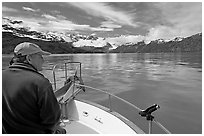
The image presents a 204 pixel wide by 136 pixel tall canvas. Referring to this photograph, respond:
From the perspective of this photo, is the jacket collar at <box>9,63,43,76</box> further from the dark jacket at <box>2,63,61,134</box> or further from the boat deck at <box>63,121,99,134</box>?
the boat deck at <box>63,121,99,134</box>

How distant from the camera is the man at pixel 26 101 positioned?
1.38 metres

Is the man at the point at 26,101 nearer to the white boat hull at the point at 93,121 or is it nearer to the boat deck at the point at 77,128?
the white boat hull at the point at 93,121

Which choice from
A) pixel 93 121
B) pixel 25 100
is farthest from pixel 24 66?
pixel 93 121

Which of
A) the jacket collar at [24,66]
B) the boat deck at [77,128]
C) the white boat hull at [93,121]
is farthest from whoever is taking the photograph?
the boat deck at [77,128]

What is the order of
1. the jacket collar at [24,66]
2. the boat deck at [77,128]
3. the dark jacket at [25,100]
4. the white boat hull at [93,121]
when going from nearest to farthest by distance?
the dark jacket at [25,100] → the jacket collar at [24,66] → the white boat hull at [93,121] → the boat deck at [77,128]

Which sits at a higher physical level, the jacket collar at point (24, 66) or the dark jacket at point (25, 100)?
the jacket collar at point (24, 66)

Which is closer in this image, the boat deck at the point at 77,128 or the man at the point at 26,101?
the man at the point at 26,101

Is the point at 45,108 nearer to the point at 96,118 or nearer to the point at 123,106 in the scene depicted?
the point at 96,118

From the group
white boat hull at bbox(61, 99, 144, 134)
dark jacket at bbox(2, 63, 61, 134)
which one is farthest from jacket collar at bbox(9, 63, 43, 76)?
white boat hull at bbox(61, 99, 144, 134)

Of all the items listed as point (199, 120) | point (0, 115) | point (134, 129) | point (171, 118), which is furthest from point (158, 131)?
point (0, 115)

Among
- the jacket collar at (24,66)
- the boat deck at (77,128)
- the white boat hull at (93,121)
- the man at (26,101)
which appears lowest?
the boat deck at (77,128)

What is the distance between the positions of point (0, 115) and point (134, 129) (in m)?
2.20

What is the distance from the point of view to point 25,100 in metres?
1.40

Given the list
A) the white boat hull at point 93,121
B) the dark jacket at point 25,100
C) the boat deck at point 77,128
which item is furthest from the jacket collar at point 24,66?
the boat deck at point 77,128
